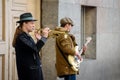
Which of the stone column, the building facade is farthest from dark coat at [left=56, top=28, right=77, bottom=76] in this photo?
the stone column

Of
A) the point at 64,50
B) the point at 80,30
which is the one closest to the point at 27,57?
the point at 64,50

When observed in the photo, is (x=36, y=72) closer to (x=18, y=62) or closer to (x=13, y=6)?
(x=18, y=62)

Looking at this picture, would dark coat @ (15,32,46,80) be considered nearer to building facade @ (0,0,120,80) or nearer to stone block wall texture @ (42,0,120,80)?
building facade @ (0,0,120,80)

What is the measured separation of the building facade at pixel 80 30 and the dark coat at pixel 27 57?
199 centimetres

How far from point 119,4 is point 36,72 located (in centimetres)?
603

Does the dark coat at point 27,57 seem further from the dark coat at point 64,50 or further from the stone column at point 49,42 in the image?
the stone column at point 49,42

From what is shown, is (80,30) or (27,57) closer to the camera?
(27,57)

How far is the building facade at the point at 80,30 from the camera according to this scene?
7699 mm

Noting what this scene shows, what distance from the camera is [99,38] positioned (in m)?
10.3

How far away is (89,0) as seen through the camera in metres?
9.77

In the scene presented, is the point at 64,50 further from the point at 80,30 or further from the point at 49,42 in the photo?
the point at 80,30

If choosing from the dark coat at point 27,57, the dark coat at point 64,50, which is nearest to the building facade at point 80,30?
the dark coat at point 64,50

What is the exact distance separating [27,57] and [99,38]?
4918 mm

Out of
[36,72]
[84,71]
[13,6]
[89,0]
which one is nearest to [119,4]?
[89,0]
